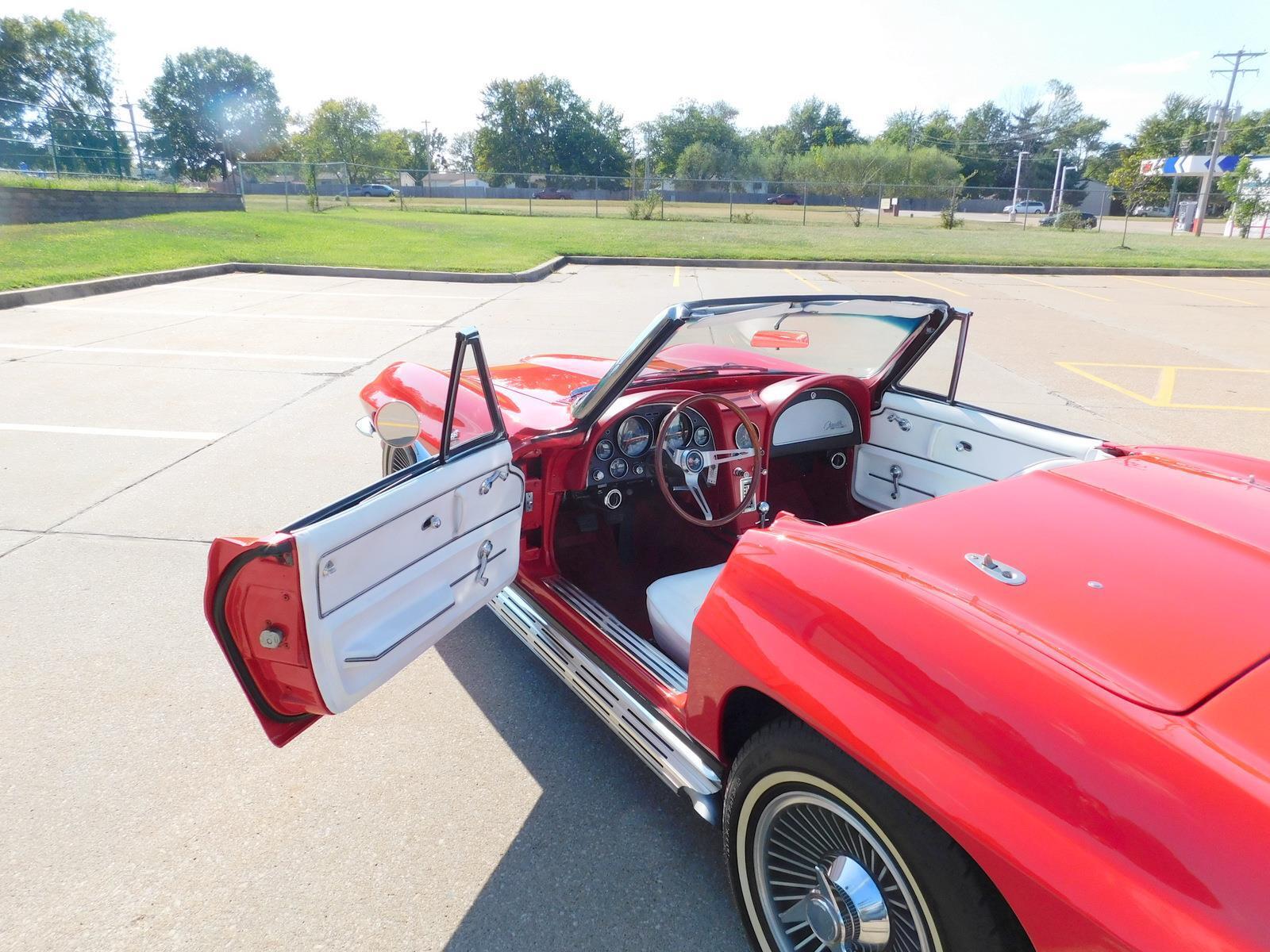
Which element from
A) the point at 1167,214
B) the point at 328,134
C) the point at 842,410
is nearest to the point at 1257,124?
the point at 1167,214

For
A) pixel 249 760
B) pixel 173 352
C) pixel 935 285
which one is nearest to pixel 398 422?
pixel 249 760

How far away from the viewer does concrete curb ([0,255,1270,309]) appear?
11383mm

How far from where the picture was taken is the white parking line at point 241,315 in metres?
10.1

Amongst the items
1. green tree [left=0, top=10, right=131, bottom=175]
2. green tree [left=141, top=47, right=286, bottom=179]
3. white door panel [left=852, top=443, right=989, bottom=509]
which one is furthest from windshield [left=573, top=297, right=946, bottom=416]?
green tree [left=141, top=47, right=286, bottom=179]

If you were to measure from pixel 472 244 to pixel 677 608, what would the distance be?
18235 millimetres

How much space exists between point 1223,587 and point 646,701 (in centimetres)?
140

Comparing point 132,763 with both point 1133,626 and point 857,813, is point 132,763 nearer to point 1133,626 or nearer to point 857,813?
point 857,813

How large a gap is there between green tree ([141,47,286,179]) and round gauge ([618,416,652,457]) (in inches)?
2646

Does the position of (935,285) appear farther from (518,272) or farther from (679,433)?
(679,433)

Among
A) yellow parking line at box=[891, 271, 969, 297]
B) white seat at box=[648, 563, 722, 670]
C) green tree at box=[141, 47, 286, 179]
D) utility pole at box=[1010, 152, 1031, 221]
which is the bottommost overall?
yellow parking line at box=[891, 271, 969, 297]

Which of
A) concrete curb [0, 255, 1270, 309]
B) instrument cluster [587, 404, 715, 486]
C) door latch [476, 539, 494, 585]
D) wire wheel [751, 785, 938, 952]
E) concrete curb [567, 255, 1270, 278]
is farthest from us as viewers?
concrete curb [567, 255, 1270, 278]

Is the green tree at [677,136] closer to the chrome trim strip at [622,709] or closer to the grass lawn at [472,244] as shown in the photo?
the grass lawn at [472,244]

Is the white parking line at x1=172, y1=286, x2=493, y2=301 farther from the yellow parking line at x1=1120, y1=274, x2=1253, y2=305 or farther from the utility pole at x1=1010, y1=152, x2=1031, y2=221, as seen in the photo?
the utility pole at x1=1010, y1=152, x2=1031, y2=221

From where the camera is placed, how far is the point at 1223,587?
163 centimetres
